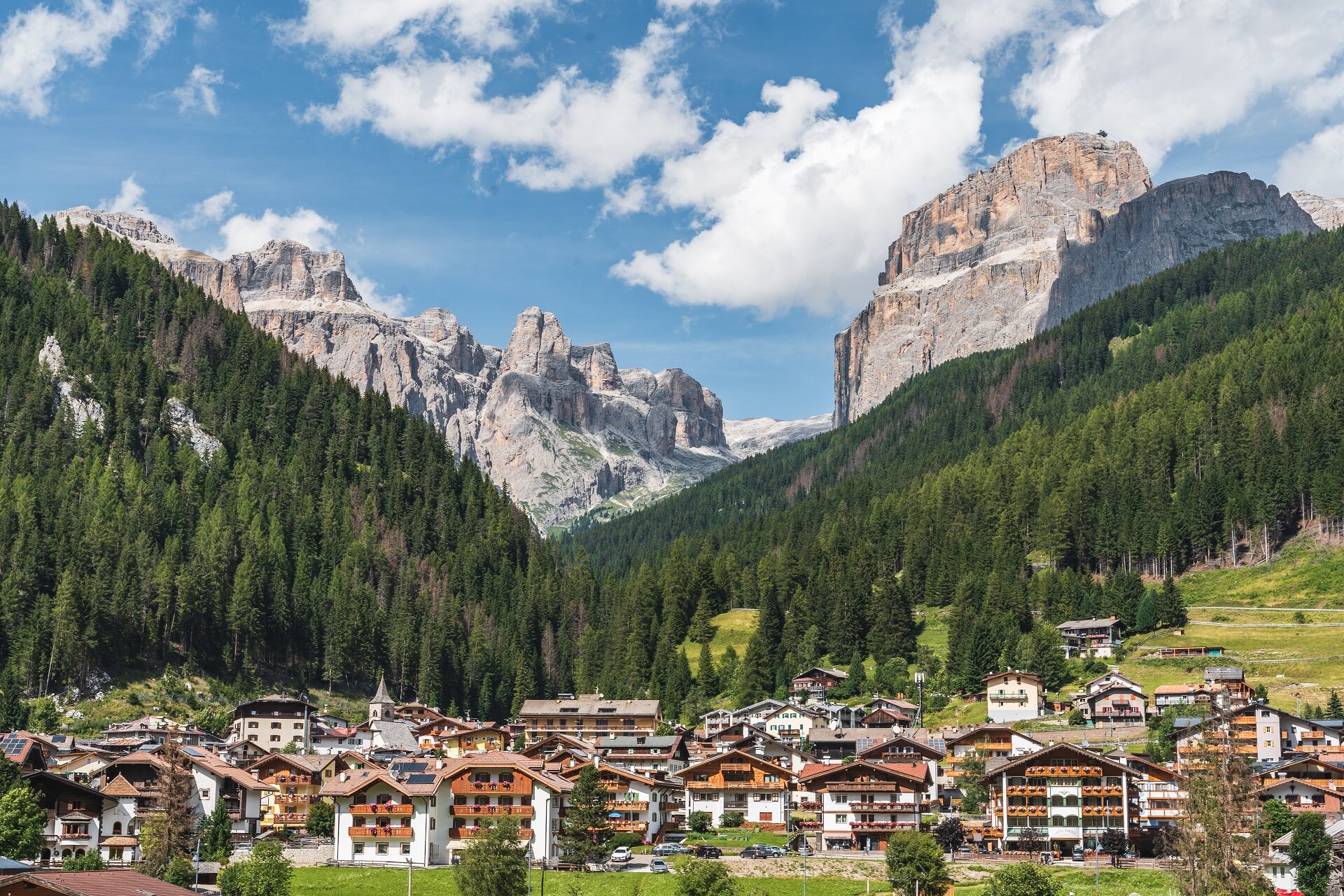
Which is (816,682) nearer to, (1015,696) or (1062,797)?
(1015,696)

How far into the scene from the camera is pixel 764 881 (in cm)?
9319

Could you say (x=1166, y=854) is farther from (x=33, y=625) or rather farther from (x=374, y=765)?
(x=33, y=625)

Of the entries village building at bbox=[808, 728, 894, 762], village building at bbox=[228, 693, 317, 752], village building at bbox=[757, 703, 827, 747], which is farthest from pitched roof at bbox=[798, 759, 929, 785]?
village building at bbox=[228, 693, 317, 752]

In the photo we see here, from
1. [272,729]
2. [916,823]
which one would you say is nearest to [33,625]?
[272,729]

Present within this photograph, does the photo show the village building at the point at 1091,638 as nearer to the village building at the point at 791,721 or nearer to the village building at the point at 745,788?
the village building at the point at 791,721

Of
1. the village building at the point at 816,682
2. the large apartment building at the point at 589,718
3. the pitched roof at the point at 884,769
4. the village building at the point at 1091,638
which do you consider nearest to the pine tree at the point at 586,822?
the pitched roof at the point at 884,769

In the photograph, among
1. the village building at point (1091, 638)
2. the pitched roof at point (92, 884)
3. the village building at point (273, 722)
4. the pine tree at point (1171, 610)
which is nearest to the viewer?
the pitched roof at point (92, 884)

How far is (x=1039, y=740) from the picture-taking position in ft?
441

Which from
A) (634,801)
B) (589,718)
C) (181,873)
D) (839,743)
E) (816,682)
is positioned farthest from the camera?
(816,682)

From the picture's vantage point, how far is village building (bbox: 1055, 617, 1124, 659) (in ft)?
563

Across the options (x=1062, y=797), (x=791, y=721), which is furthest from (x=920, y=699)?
(x=1062, y=797)

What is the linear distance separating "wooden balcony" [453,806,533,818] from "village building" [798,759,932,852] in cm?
2410

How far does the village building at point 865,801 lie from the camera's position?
115062 mm

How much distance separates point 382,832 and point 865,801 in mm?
38589
